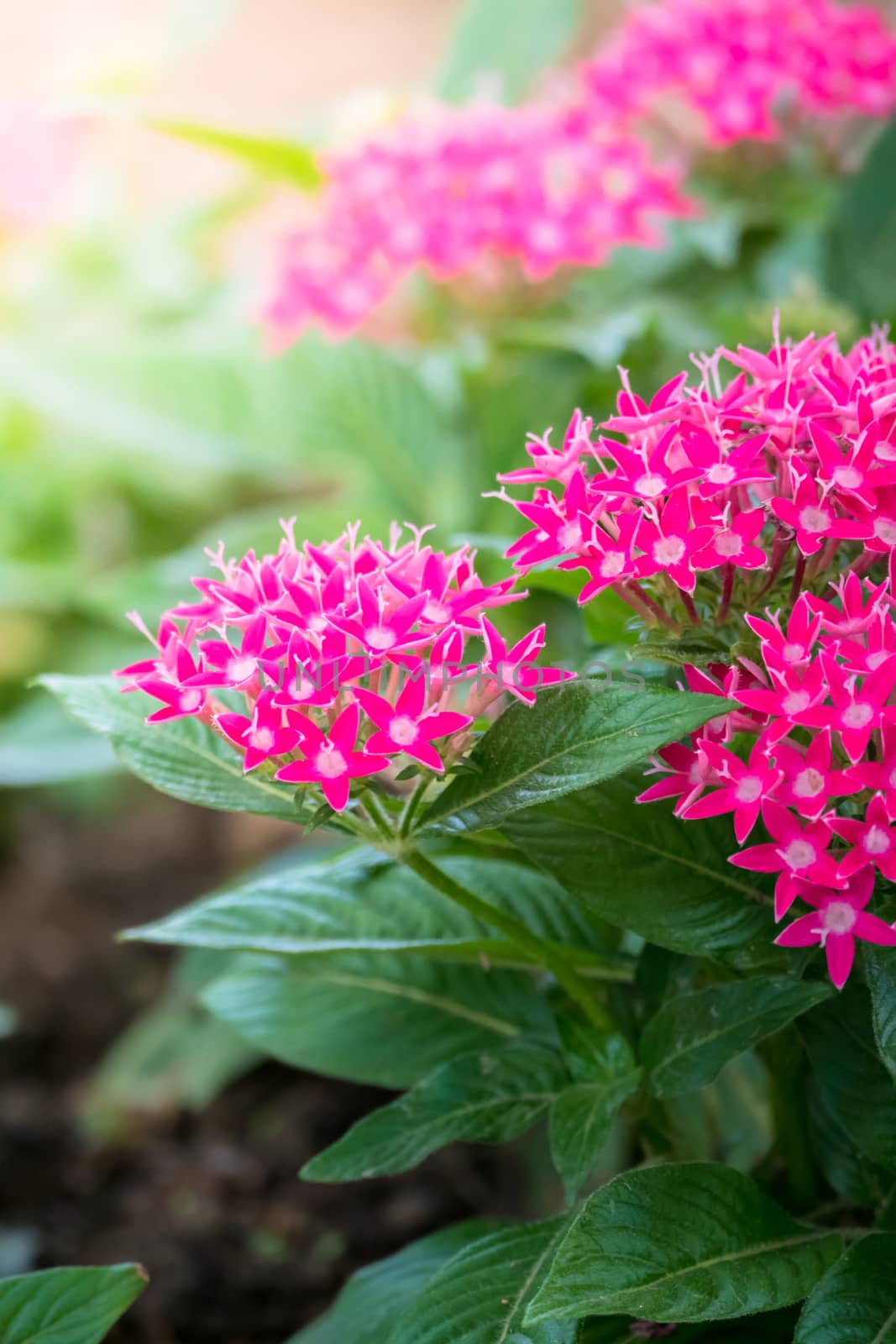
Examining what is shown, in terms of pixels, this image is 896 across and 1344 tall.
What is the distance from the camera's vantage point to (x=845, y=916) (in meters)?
0.49

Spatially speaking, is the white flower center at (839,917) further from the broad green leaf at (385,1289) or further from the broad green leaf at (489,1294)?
the broad green leaf at (385,1289)

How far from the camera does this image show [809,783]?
0.49 meters

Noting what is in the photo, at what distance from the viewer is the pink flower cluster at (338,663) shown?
0.48 metres

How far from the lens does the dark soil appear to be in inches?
38.3

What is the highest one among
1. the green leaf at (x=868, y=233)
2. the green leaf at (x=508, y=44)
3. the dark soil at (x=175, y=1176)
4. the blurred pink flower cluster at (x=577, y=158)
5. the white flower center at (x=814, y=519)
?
the green leaf at (x=508, y=44)

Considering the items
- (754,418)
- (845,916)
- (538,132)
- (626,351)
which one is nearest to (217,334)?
(538,132)

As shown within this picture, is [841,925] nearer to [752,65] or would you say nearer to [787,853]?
[787,853]

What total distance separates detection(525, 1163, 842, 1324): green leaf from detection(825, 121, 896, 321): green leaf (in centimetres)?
86

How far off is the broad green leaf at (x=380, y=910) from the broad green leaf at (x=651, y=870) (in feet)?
0.36

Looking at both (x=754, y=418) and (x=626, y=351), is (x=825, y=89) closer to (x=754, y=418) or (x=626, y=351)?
(x=626, y=351)

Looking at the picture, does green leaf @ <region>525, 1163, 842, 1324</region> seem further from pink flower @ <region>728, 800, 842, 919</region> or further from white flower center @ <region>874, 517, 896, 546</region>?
white flower center @ <region>874, 517, 896, 546</region>

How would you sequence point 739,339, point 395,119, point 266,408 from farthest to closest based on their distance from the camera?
point 395,119 → point 266,408 → point 739,339

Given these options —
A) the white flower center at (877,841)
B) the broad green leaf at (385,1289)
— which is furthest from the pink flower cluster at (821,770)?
the broad green leaf at (385,1289)

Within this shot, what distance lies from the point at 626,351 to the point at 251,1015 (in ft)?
1.94
